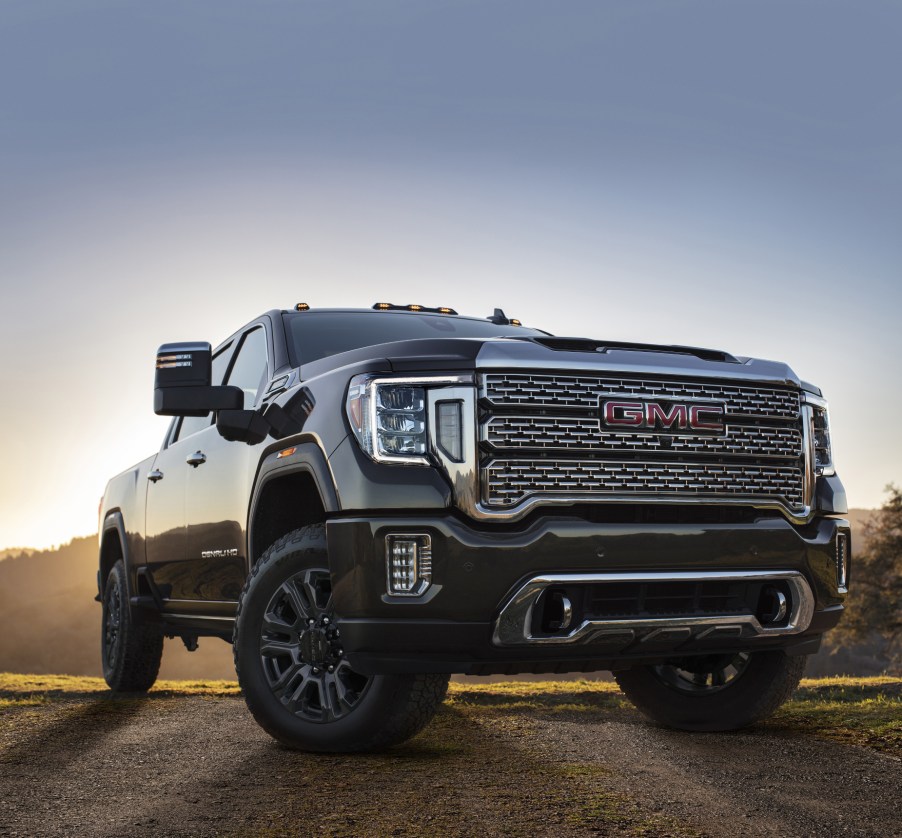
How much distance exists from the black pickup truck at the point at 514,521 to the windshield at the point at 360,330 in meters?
0.50

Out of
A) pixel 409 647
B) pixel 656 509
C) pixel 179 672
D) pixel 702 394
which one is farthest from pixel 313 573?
pixel 179 672

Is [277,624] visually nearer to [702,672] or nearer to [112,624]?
[702,672]

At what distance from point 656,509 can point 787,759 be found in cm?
129

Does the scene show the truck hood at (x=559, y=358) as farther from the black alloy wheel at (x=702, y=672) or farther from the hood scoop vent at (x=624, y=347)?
the black alloy wheel at (x=702, y=672)

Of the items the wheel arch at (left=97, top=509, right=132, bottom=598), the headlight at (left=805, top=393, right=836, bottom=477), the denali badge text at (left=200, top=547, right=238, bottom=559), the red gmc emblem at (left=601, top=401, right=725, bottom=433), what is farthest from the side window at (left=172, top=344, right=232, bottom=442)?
the headlight at (left=805, top=393, right=836, bottom=477)

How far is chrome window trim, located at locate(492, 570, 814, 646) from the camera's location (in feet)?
14.2

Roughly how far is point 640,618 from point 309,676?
142 centimetres

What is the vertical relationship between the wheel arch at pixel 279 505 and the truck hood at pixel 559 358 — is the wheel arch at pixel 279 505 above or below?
below

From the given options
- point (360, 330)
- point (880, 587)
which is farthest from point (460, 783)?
point (880, 587)

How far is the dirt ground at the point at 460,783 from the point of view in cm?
369

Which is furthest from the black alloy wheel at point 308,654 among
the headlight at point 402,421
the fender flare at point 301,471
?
the headlight at point 402,421

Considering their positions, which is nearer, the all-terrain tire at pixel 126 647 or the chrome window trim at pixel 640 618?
the chrome window trim at pixel 640 618

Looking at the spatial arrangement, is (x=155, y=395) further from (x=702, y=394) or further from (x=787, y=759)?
(x=787, y=759)

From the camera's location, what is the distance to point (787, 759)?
493cm
